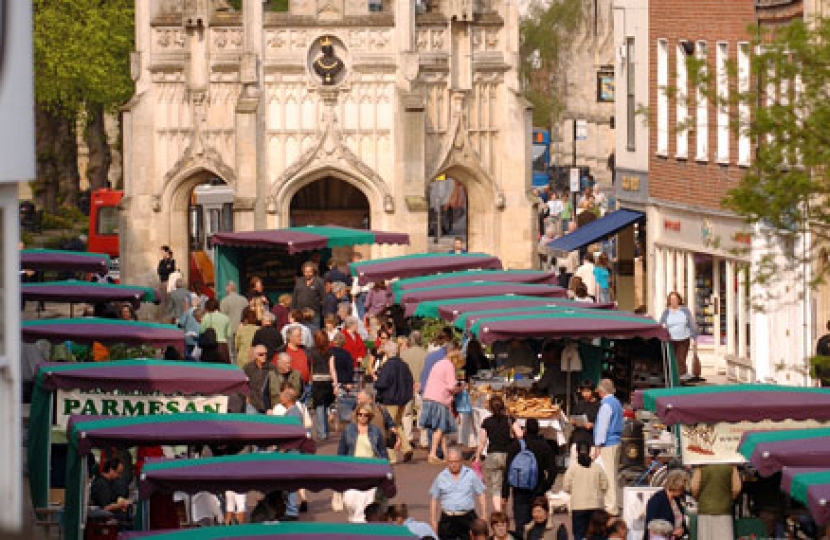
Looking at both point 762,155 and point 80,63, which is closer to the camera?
point 762,155

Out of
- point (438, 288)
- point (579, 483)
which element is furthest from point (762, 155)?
point (438, 288)

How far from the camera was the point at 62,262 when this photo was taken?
123 feet

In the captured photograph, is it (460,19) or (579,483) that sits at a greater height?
(460,19)

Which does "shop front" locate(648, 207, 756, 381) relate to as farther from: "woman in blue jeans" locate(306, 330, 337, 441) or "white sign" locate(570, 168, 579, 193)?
"white sign" locate(570, 168, 579, 193)

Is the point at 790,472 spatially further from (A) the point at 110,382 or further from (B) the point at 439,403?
(B) the point at 439,403

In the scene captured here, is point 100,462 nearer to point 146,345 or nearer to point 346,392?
point 146,345

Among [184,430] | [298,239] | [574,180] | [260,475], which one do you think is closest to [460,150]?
[298,239]

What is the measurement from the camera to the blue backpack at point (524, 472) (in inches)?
926

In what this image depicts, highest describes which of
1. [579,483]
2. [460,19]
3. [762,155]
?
[460,19]

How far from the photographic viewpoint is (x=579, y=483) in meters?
22.9

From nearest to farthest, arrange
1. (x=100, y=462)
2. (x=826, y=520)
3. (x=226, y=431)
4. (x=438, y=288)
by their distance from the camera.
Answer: (x=826, y=520) → (x=226, y=431) → (x=100, y=462) → (x=438, y=288)

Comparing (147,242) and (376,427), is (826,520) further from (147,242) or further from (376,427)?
(147,242)

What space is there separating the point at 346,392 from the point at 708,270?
36.0 ft

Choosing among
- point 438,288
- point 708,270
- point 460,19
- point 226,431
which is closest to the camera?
point 226,431
